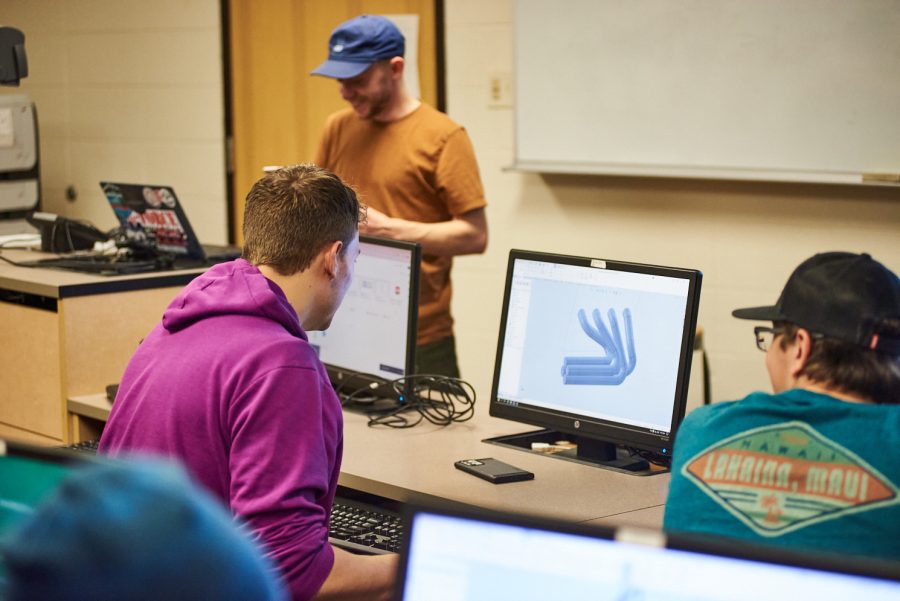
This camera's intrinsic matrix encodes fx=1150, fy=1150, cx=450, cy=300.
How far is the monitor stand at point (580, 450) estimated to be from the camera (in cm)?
228

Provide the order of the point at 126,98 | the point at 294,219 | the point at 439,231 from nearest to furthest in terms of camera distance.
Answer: the point at 294,219 → the point at 439,231 → the point at 126,98

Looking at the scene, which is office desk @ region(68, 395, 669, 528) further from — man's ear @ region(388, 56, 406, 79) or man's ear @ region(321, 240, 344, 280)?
man's ear @ region(388, 56, 406, 79)

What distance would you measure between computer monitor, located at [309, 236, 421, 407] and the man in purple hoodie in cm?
71

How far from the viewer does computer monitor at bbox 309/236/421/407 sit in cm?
257

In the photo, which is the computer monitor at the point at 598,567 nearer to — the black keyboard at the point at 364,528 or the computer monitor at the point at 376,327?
the black keyboard at the point at 364,528

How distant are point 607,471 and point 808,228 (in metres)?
1.68

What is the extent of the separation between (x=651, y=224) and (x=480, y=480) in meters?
1.96

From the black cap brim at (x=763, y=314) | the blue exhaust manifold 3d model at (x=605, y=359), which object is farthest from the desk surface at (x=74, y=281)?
the black cap brim at (x=763, y=314)

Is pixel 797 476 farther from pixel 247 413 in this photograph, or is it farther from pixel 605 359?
pixel 605 359

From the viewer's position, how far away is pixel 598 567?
3.09 feet

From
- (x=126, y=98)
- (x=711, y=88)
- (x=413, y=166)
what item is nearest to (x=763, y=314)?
(x=413, y=166)

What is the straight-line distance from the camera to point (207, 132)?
5.13 meters

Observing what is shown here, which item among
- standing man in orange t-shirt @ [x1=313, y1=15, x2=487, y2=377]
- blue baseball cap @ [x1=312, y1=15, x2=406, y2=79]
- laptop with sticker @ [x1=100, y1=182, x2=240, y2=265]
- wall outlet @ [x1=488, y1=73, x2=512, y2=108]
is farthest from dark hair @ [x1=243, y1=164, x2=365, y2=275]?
wall outlet @ [x1=488, y1=73, x2=512, y2=108]

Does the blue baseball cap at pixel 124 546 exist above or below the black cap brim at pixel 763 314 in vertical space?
above
